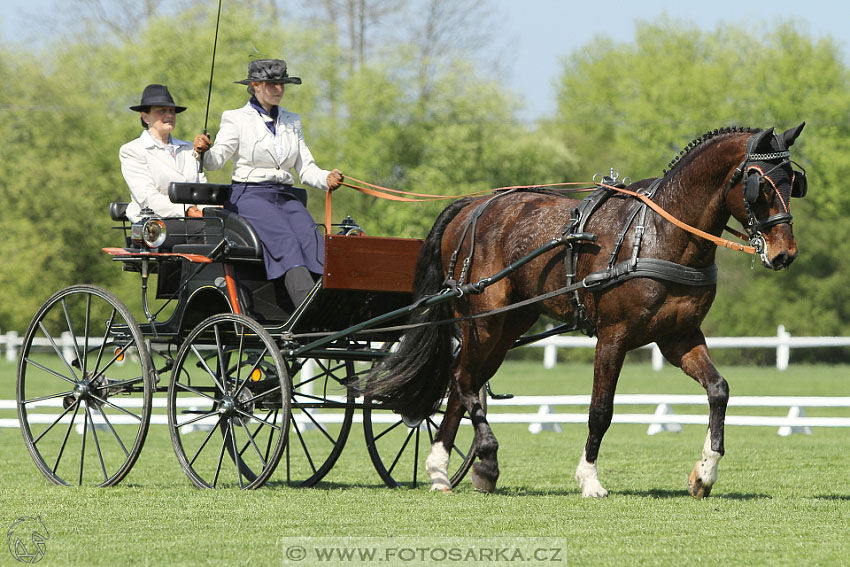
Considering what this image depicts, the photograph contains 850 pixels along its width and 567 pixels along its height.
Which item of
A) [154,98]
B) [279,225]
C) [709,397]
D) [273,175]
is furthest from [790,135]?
[154,98]

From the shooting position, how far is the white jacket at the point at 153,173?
8.59 m

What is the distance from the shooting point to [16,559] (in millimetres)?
5340

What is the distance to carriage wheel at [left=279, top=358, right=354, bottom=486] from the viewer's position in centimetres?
803

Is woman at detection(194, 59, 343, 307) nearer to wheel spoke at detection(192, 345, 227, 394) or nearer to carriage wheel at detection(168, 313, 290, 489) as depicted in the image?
carriage wheel at detection(168, 313, 290, 489)

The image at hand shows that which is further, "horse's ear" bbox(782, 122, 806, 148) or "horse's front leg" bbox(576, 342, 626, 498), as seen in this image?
"horse's front leg" bbox(576, 342, 626, 498)

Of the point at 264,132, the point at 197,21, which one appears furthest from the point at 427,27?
the point at 264,132

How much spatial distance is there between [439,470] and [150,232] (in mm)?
2403

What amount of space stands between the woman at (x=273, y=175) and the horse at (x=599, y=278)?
76cm

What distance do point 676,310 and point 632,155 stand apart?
33.0 m

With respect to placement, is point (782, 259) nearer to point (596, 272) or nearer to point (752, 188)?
point (752, 188)

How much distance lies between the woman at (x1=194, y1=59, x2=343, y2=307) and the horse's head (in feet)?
8.66

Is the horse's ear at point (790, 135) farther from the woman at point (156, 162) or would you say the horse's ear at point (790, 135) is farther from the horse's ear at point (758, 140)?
the woman at point (156, 162)

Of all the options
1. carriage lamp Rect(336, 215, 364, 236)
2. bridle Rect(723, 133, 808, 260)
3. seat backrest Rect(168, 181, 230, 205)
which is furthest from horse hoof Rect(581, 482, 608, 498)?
seat backrest Rect(168, 181, 230, 205)

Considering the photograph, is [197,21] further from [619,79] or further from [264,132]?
[264,132]
